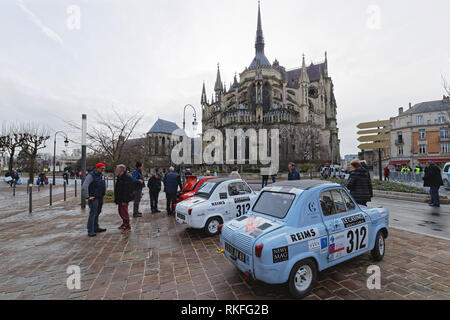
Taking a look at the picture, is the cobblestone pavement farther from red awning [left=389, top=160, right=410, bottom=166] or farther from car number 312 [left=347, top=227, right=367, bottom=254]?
red awning [left=389, top=160, right=410, bottom=166]

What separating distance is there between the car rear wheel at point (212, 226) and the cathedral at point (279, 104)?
124ft

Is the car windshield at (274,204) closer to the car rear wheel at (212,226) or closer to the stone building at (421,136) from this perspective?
the car rear wheel at (212,226)

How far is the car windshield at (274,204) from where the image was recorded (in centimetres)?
318

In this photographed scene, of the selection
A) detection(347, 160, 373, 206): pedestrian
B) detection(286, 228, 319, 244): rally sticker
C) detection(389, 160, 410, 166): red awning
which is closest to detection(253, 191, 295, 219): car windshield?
detection(286, 228, 319, 244): rally sticker

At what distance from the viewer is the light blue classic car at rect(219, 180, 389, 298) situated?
262cm

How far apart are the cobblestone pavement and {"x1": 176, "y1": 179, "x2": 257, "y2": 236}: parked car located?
1.52 ft

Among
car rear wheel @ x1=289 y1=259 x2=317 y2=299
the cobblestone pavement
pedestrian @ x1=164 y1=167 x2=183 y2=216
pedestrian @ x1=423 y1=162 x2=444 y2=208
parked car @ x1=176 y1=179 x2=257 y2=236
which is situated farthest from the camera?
pedestrian @ x1=423 y1=162 x2=444 y2=208

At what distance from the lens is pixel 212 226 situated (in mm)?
5770

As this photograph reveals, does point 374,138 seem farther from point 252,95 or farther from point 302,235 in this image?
point 252,95

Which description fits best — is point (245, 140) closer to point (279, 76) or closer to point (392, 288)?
point (279, 76)

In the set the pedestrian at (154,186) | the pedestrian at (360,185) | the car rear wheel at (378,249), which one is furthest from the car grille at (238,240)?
the pedestrian at (154,186)

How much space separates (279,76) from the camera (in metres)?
56.2

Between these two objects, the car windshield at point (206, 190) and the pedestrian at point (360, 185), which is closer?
the pedestrian at point (360, 185)

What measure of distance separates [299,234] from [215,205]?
3.16m
